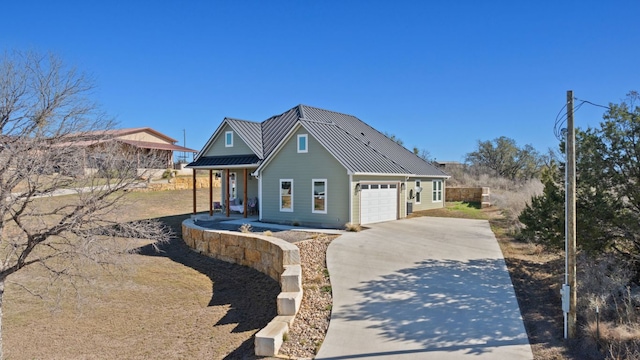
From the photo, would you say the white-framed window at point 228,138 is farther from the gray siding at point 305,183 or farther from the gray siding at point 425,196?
the gray siding at point 425,196

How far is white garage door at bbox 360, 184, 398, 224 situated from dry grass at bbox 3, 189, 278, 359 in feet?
22.4

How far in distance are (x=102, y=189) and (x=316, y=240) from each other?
7.45m

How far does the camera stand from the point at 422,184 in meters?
25.8

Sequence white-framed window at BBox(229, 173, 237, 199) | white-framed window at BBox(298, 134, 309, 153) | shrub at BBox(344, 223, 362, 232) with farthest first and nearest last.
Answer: white-framed window at BBox(229, 173, 237, 199) < white-framed window at BBox(298, 134, 309, 153) < shrub at BBox(344, 223, 362, 232)

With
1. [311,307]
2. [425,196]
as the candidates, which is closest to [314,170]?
[425,196]

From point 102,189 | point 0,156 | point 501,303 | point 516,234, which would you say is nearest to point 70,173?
point 102,189

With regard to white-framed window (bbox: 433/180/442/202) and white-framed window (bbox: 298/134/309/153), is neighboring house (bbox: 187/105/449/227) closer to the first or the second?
white-framed window (bbox: 298/134/309/153)

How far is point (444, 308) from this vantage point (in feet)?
26.8

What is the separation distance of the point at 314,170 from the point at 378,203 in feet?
11.4

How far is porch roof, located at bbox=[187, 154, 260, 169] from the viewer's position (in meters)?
21.6

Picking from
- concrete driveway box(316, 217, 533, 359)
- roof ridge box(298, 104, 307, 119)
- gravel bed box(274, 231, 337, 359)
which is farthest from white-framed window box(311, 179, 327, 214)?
roof ridge box(298, 104, 307, 119)

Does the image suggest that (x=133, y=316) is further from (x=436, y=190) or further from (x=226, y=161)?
(x=436, y=190)

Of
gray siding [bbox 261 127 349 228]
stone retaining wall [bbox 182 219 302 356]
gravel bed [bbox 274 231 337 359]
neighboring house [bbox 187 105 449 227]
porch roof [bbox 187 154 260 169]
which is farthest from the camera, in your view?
porch roof [bbox 187 154 260 169]

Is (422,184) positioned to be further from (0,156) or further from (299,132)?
(0,156)
